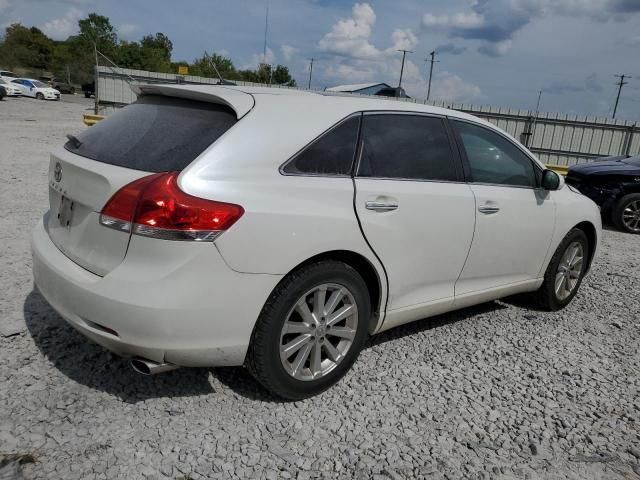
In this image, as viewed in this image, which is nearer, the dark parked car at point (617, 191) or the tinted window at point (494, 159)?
the tinted window at point (494, 159)

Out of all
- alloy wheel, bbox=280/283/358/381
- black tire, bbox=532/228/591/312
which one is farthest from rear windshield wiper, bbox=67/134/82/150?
black tire, bbox=532/228/591/312

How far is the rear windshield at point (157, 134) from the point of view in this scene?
8.68ft

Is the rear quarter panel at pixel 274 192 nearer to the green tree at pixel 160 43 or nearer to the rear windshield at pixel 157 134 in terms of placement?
the rear windshield at pixel 157 134

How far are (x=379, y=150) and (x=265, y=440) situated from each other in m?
1.70

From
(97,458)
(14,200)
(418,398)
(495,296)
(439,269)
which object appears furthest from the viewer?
(14,200)

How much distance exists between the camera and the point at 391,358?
364 centimetres

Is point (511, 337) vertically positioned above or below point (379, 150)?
below

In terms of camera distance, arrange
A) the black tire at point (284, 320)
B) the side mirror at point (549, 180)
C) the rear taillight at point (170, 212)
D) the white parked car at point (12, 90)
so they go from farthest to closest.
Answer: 1. the white parked car at point (12, 90)
2. the side mirror at point (549, 180)
3. the black tire at point (284, 320)
4. the rear taillight at point (170, 212)

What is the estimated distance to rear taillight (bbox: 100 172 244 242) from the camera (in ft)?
7.98

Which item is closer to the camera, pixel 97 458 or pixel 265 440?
pixel 97 458

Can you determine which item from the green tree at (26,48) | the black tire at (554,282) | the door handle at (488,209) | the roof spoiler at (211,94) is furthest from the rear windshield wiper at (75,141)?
the green tree at (26,48)

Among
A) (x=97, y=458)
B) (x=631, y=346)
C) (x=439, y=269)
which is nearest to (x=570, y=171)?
(x=631, y=346)

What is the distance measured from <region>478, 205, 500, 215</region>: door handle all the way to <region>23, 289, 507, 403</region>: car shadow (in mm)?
1828

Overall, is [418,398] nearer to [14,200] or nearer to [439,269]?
[439,269]
